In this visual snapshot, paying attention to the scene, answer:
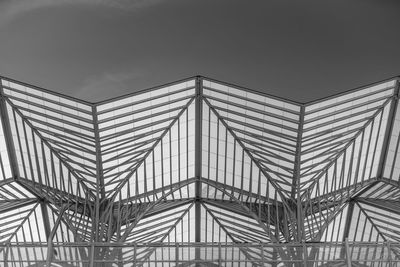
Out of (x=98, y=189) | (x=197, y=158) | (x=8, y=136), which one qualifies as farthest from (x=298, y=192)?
(x=8, y=136)

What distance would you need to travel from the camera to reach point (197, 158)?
52875mm

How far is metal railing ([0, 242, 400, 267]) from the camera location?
28297 mm

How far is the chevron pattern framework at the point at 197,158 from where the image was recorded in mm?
47094

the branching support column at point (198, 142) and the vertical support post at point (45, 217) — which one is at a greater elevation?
the branching support column at point (198, 142)

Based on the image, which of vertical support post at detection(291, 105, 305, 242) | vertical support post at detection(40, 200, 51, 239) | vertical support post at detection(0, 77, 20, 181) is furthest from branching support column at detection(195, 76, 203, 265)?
vertical support post at detection(0, 77, 20, 181)

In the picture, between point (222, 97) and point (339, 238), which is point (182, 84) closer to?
point (222, 97)

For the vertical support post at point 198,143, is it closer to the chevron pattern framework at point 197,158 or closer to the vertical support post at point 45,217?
the chevron pattern framework at point 197,158

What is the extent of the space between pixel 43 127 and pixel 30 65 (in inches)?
458

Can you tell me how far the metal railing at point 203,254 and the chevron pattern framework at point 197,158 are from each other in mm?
17970

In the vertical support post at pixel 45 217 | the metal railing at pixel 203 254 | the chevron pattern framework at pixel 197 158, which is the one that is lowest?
the metal railing at pixel 203 254

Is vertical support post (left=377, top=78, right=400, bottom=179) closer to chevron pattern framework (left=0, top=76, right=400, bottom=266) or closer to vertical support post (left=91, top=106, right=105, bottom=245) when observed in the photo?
chevron pattern framework (left=0, top=76, right=400, bottom=266)

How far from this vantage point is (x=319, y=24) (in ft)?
201

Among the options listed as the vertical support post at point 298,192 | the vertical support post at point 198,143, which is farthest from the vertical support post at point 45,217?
the vertical support post at point 298,192

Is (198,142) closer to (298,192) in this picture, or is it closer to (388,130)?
(298,192)
